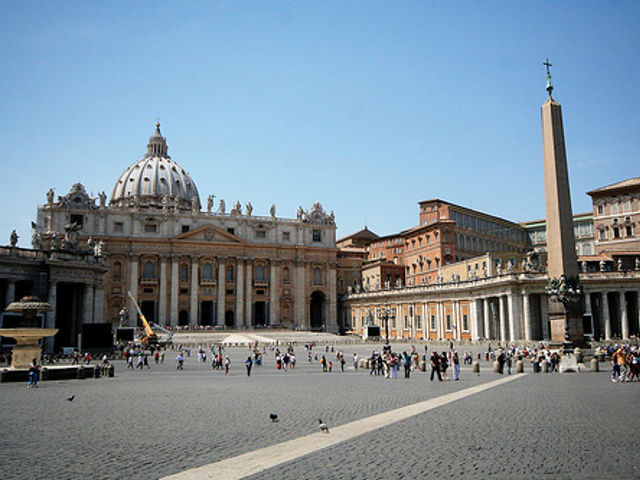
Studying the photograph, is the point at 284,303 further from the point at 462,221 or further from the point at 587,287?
the point at 587,287

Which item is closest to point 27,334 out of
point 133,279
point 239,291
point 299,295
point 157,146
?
point 133,279

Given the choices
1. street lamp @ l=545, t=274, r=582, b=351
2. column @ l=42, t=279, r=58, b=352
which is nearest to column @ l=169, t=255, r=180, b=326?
column @ l=42, t=279, r=58, b=352

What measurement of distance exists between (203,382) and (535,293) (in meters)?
32.9

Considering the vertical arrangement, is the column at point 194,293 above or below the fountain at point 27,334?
above

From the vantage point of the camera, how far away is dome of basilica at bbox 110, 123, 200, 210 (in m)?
106

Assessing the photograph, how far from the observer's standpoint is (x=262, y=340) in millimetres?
62188

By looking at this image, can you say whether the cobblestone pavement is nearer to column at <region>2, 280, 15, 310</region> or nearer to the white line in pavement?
the white line in pavement

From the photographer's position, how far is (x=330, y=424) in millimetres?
11852

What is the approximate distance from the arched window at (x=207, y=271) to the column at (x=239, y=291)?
3.70 m

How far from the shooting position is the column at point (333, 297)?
278 feet

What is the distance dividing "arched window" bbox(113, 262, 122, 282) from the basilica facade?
0.46ft

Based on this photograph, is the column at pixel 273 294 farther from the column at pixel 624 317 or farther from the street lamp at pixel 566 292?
the street lamp at pixel 566 292

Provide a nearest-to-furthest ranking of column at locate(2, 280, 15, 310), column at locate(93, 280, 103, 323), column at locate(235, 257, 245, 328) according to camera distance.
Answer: column at locate(2, 280, 15, 310) < column at locate(93, 280, 103, 323) < column at locate(235, 257, 245, 328)

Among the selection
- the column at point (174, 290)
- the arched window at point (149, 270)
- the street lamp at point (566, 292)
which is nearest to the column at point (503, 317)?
the street lamp at point (566, 292)
